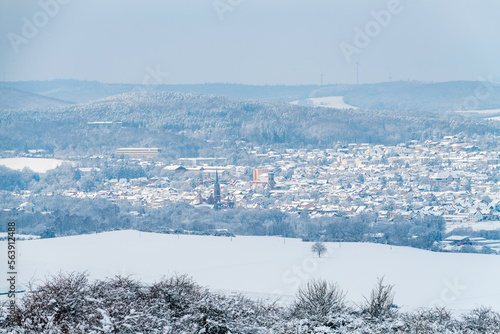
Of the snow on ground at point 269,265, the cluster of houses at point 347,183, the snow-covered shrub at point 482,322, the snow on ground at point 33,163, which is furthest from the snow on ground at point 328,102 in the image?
the snow-covered shrub at point 482,322

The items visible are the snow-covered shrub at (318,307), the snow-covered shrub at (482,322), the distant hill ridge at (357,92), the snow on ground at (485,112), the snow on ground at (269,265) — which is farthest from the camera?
the distant hill ridge at (357,92)

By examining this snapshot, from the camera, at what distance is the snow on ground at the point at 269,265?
14.4 meters

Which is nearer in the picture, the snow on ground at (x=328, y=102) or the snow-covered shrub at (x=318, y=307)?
the snow-covered shrub at (x=318, y=307)

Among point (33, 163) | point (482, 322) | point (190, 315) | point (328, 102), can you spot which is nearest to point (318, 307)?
point (190, 315)

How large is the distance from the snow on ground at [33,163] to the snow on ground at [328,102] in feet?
82.6

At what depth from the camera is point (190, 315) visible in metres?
8.60

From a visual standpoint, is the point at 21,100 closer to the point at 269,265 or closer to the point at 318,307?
the point at 269,265

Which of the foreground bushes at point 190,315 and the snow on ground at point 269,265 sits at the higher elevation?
the foreground bushes at point 190,315

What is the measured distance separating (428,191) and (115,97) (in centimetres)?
3042

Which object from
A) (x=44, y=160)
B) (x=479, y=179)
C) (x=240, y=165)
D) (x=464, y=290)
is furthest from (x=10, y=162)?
(x=464, y=290)

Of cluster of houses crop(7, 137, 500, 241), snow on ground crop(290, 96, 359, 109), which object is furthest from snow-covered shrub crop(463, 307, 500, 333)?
snow on ground crop(290, 96, 359, 109)

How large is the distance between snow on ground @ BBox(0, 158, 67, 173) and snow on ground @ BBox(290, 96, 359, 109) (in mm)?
25172

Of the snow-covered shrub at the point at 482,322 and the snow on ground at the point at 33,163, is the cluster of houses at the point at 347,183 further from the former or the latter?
the snow-covered shrub at the point at 482,322

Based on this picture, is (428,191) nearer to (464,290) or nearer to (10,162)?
(10,162)
